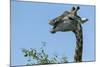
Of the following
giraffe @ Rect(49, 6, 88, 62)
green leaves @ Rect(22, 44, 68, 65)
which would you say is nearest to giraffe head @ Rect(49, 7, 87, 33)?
giraffe @ Rect(49, 6, 88, 62)

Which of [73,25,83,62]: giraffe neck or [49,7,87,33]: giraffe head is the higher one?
[49,7,87,33]: giraffe head

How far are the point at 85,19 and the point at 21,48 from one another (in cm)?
80

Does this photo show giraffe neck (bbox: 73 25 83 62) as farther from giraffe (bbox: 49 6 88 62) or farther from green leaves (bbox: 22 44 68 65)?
green leaves (bbox: 22 44 68 65)

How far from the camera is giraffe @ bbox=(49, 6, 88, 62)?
87.5 inches

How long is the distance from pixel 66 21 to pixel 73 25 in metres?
0.09

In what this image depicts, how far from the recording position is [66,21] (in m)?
2.25

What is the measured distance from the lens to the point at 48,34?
7.14 ft

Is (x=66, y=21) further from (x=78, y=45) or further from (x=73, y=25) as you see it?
(x=78, y=45)

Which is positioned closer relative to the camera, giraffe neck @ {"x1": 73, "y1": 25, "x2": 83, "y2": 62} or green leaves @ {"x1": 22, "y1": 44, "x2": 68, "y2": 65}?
green leaves @ {"x1": 22, "y1": 44, "x2": 68, "y2": 65}

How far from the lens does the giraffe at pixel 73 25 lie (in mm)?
2223

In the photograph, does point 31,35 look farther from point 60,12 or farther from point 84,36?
point 84,36

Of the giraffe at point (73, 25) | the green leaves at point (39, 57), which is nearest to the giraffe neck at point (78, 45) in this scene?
the giraffe at point (73, 25)
